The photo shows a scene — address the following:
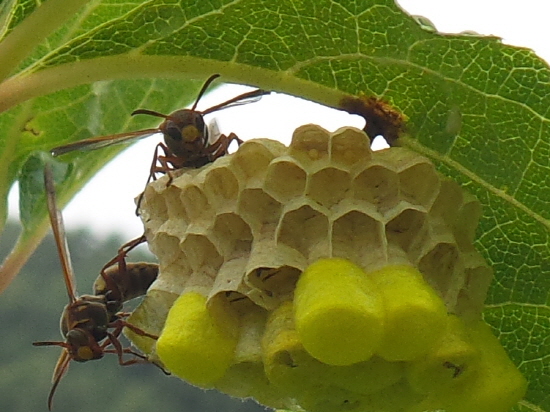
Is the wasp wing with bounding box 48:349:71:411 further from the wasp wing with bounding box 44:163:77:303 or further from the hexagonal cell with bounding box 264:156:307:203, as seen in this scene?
the hexagonal cell with bounding box 264:156:307:203

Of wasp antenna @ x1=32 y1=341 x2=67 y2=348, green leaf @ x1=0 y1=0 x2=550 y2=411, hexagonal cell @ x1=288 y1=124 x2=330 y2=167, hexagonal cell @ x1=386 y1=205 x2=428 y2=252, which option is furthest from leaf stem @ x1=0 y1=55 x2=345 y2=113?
wasp antenna @ x1=32 y1=341 x2=67 y2=348

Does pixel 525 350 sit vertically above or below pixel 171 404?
above

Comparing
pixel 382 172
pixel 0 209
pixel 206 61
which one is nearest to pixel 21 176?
pixel 0 209

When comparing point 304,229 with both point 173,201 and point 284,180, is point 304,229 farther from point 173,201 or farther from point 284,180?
point 173,201

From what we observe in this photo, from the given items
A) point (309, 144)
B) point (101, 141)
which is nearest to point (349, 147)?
point (309, 144)

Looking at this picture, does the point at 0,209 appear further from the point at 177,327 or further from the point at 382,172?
the point at 382,172

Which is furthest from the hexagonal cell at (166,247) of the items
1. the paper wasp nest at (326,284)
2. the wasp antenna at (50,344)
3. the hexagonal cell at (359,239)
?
the wasp antenna at (50,344)

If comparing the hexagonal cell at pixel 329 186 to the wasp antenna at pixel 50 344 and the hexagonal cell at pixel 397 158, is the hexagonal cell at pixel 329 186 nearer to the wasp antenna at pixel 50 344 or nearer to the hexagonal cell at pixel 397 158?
the hexagonal cell at pixel 397 158
